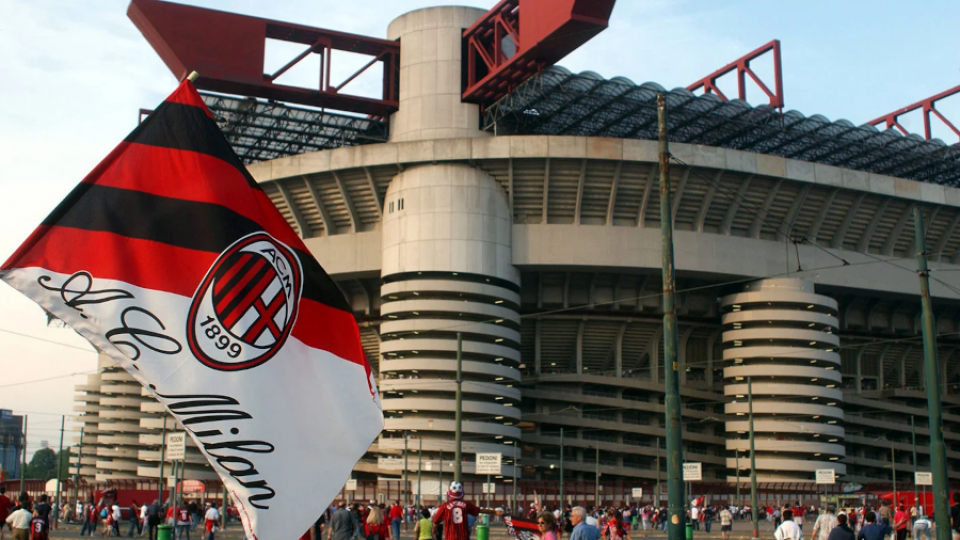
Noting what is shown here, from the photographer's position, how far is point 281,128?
7438cm

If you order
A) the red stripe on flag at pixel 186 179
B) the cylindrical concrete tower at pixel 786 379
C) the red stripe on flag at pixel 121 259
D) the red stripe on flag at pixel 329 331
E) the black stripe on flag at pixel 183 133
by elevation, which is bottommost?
the red stripe on flag at pixel 329 331

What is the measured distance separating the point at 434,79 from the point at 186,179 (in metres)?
65.2

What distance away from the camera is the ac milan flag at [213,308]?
8.84 m

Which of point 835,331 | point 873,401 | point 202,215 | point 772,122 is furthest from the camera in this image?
point 873,401

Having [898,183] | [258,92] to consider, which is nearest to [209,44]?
[258,92]

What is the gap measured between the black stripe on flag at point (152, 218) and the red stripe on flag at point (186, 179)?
0.06 metres

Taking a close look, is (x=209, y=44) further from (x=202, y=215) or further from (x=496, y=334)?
(x=202, y=215)

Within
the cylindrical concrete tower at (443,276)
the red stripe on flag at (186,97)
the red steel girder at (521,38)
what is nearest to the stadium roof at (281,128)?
the cylindrical concrete tower at (443,276)

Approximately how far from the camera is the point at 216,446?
8.77 metres

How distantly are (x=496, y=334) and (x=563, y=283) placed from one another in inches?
332

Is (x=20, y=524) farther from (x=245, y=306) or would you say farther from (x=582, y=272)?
(x=582, y=272)

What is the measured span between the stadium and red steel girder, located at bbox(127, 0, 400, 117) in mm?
169

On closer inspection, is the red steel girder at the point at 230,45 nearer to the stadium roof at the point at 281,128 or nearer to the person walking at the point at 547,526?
the stadium roof at the point at 281,128

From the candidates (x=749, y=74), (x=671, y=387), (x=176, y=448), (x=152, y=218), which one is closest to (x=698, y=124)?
(x=749, y=74)
